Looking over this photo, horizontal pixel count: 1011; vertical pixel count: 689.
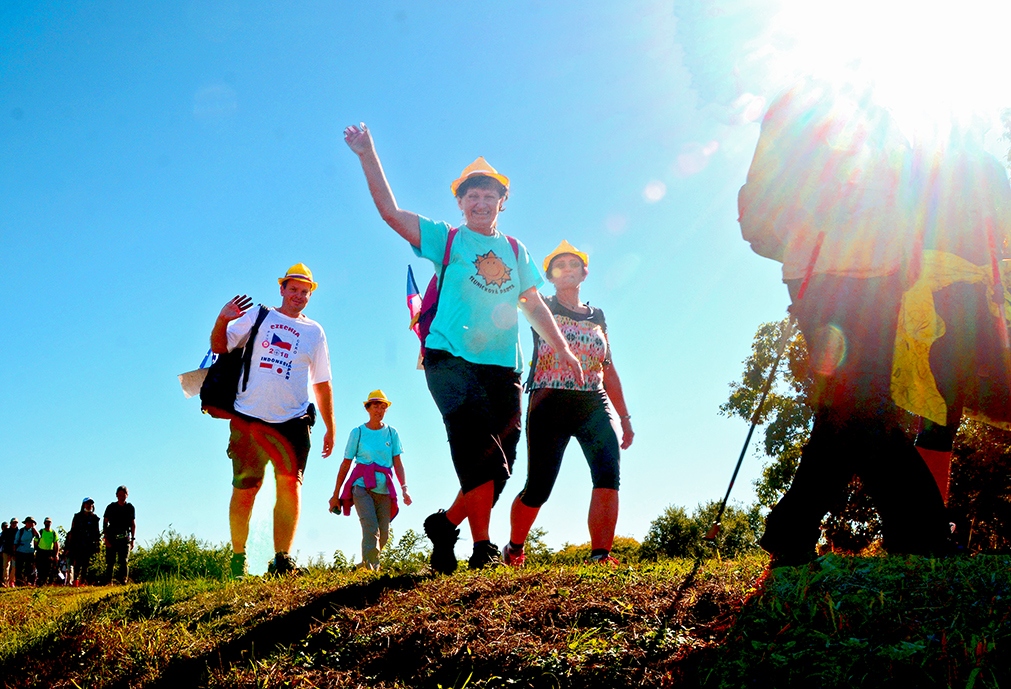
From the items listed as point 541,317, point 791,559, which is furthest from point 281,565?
point 791,559

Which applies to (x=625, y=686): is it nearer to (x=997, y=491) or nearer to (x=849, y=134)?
(x=849, y=134)

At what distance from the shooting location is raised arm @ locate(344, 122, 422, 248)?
4.82 metres

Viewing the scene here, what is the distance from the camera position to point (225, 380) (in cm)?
621

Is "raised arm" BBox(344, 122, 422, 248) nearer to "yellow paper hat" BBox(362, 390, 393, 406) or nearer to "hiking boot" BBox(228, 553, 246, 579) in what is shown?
"hiking boot" BBox(228, 553, 246, 579)

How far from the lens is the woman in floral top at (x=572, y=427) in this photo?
18.0ft

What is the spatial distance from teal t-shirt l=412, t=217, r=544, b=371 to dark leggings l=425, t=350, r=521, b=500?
8 centimetres

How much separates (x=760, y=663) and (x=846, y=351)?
4.88 feet

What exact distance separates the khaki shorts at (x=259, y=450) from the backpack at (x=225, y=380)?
0.45 ft

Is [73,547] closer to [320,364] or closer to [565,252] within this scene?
[320,364]

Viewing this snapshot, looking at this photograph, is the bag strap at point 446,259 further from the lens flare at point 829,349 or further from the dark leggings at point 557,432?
the lens flare at point 829,349

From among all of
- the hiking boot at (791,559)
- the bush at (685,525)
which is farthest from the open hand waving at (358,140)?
the bush at (685,525)

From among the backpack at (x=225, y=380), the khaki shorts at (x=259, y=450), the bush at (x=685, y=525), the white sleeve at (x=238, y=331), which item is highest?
the white sleeve at (x=238, y=331)

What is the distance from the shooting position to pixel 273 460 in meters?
6.19

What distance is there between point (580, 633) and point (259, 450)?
390 centimetres
